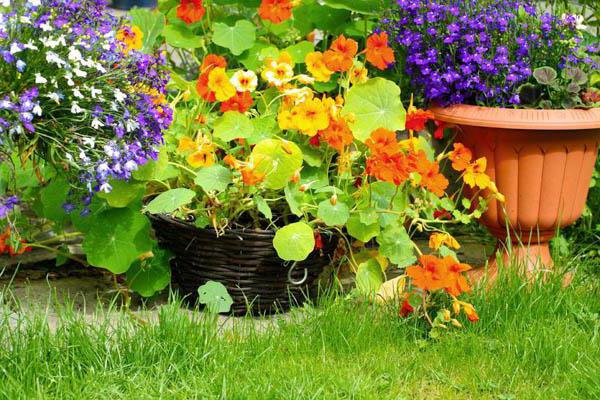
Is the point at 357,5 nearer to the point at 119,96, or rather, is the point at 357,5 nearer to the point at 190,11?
the point at 190,11

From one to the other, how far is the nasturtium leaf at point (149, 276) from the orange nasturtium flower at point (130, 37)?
65 centimetres

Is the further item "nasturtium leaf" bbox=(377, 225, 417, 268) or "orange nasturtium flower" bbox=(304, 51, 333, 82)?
"orange nasturtium flower" bbox=(304, 51, 333, 82)

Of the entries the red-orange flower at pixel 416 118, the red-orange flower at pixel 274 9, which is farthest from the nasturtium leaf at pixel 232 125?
the red-orange flower at pixel 416 118

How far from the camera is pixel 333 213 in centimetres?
272

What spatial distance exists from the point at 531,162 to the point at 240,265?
100cm

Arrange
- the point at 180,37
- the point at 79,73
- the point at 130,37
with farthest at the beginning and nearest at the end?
1. the point at 180,37
2. the point at 130,37
3. the point at 79,73

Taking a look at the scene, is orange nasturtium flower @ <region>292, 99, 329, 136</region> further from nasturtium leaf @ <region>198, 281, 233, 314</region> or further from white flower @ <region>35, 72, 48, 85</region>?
white flower @ <region>35, 72, 48, 85</region>

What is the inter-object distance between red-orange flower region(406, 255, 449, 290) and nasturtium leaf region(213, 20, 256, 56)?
1.12 metres

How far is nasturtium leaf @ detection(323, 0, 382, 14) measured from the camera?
3361 millimetres

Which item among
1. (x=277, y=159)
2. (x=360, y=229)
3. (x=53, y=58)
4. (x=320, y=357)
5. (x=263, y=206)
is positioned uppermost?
(x=53, y=58)

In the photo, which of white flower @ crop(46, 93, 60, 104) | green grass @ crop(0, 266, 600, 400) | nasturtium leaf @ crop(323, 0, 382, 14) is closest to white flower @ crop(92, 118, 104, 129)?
white flower @ crop(46, 93, 60, 104)

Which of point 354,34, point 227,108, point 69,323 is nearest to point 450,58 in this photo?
point 354,34

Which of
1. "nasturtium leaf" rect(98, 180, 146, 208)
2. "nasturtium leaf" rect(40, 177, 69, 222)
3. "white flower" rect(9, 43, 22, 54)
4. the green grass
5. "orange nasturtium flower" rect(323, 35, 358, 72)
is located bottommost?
the green grass

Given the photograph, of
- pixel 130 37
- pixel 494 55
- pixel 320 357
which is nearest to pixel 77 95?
pixel 130 37
